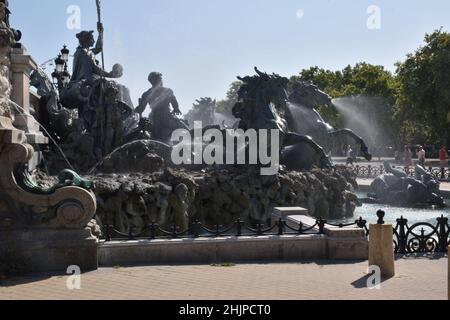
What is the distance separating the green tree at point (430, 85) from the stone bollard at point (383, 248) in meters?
38.2

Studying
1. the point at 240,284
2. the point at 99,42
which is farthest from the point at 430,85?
the point at 240,284

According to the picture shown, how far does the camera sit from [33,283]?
7828 millimetres

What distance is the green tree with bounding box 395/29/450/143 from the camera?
147 ft

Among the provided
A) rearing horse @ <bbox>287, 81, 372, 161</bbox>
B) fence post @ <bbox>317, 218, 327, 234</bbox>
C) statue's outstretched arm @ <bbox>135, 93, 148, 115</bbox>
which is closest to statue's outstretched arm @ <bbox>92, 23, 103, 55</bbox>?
statue's outstretched arm @ <bbox>135, 93, 148, 115</bbox>

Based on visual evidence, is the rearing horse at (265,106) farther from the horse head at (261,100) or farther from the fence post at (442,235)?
the fence post at (442,235)

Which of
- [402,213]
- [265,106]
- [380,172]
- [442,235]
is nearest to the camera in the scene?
[442,235]

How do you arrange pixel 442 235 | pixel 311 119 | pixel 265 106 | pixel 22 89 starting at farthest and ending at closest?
pixel 311 119 < pixel 265 106 < pixel 442 235 < pixel 22 89

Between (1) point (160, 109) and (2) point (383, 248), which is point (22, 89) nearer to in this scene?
(2) point (383, 248)

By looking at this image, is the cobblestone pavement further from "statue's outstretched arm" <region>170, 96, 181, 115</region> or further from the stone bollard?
"statue's outstretched arm" <region>170, 96, 181, 115</region>

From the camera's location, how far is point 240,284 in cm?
788

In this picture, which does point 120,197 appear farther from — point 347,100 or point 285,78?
point 347,100

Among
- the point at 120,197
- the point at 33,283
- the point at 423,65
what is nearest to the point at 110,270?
the point at 33,283

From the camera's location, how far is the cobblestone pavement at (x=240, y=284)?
7285 mm

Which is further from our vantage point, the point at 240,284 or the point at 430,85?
the point at 430,85
